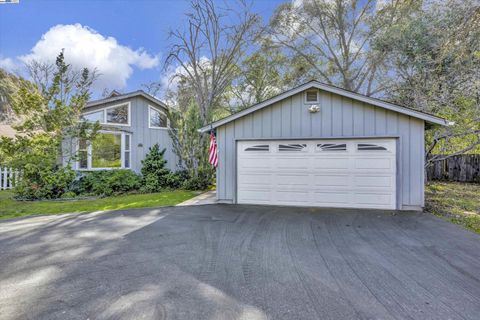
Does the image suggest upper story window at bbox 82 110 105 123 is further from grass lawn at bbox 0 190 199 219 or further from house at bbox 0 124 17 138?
house at bbox 0 124 17 138

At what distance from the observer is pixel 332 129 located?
23.3 ft

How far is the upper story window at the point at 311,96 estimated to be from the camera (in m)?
7.27

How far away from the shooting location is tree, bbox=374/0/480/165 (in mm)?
8672

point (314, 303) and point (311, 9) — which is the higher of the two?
point (311, 9)

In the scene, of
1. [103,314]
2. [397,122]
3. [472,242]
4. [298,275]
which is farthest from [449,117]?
[103,314]

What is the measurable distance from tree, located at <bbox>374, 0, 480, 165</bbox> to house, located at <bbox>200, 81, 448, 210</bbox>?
292cm

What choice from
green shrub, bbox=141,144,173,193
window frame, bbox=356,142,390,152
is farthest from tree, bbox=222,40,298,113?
window frame, bbox=356,142,390,152

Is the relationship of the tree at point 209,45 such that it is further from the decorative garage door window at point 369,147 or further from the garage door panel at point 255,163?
A: the decorative garage door window at point 369,147

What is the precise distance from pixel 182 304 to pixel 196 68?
1363cm

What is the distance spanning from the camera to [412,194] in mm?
6602

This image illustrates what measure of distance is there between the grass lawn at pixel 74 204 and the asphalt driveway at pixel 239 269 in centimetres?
127

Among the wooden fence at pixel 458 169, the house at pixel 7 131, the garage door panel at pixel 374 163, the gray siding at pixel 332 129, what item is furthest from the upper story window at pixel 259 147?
the house at pixel 7 131

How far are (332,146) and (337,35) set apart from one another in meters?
12.2

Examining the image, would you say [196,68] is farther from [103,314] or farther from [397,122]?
Result: [103,314]
